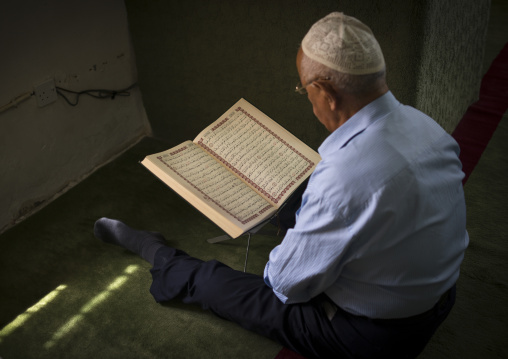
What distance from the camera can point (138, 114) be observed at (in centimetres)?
280

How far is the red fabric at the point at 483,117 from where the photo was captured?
266 cm

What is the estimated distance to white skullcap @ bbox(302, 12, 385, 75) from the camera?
48.4 inches

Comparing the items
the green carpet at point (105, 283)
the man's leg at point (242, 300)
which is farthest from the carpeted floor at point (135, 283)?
the man's leg at point (242, 300)

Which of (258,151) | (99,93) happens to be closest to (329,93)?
(258,151)

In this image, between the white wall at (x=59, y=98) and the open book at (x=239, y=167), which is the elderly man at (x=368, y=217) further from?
the white wall at (x=59, y=98)

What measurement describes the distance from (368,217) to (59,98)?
63.4 inches

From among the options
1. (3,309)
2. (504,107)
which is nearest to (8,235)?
(3,309)

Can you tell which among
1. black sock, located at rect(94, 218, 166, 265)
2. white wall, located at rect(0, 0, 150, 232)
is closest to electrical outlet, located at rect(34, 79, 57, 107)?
white wall, located at rect(0, 0, 150, 232)

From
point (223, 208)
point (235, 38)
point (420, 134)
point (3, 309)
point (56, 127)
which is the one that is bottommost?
point (3, 309)

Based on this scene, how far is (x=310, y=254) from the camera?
1.33 m

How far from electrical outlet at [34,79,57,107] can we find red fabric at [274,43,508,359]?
5.91ft

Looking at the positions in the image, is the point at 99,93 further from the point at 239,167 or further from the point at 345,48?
the point at 345,48

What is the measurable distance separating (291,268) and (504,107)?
84.2 inches

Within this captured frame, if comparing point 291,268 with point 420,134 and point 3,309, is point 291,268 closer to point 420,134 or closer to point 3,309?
point 420,134
